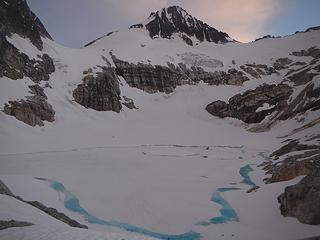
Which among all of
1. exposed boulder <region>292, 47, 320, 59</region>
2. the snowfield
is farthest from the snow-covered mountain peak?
exposed boulder <region>292, 47, 320, 59</region>

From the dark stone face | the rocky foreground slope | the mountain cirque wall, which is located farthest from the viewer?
the dark stone face

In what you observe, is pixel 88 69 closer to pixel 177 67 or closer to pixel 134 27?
pixel 177 67

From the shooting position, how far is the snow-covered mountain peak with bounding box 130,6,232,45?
123312 millimetres

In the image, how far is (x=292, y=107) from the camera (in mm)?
68688

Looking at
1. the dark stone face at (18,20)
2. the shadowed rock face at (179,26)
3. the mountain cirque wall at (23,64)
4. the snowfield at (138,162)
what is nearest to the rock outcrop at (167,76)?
the snowfield at (138,162)

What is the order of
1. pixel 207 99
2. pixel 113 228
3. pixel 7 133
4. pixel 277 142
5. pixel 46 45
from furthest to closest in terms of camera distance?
pixel 207 99 < pixel 46 45 < pixel 277 142 < pixel 7 133 < pixel 113 228

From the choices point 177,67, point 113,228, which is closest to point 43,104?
point 113,228

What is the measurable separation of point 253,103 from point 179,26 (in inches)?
2341

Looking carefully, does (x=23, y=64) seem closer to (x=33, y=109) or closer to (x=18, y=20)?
(x=33, y=109)

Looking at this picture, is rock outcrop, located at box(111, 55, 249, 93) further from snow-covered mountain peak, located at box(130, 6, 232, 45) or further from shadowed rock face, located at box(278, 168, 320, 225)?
shadowed rock face, located at box(278, 168, 320, 225)

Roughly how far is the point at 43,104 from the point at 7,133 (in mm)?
12966

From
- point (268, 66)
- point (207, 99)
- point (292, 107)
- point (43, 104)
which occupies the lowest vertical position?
point (43, 104)

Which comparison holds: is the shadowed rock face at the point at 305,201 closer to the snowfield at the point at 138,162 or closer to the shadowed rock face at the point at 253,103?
the snowfield at the point at 138,162

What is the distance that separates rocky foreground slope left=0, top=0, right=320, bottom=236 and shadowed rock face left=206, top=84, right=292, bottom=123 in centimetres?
23
